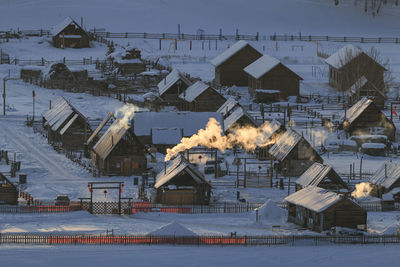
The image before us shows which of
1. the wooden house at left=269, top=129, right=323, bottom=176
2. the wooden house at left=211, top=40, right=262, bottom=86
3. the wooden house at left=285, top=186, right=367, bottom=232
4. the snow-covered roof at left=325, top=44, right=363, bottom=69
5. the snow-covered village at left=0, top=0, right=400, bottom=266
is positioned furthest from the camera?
the wooden house at left=211, top=40, right=262, bottom=86

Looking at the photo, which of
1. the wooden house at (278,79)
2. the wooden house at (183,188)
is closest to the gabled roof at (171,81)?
the wooden house at (278,79)

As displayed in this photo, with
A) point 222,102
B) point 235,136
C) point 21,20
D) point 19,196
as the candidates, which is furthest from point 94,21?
point 19,196

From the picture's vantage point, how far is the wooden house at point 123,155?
2518 inches

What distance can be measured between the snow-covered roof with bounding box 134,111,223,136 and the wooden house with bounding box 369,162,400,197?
18238mm

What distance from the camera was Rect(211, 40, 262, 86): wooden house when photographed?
9925 centimetres

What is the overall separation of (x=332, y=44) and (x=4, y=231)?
273 feet

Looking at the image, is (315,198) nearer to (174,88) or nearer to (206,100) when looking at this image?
(206,100)

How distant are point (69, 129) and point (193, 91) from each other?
59.4 feet

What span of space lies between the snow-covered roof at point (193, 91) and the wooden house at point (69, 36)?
31.6 metres

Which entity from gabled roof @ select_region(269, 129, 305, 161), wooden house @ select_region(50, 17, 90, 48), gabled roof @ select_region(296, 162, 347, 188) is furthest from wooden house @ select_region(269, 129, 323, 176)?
wooden house @ select_region(50, 17, 90, 48)

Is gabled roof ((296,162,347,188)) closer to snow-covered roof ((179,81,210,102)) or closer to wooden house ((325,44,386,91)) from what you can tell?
snow-covered roof ((179,81,210,102))

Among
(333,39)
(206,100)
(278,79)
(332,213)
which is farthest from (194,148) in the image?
(333,39)

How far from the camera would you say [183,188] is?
55781mm

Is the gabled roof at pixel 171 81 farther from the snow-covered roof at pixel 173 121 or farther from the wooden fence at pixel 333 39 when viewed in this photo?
the wooden fence at pixel 333 39
